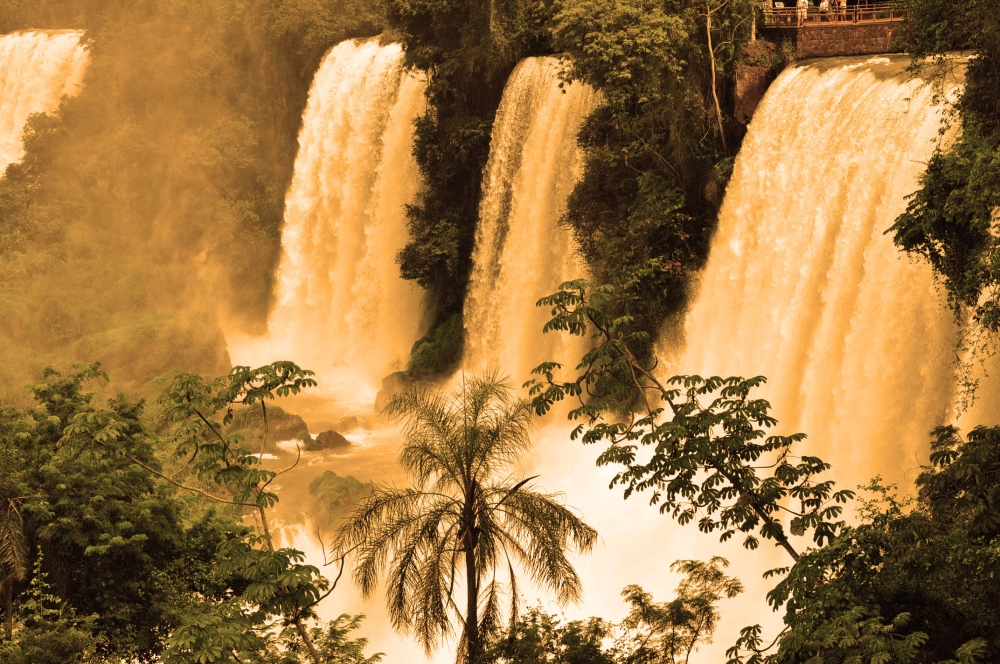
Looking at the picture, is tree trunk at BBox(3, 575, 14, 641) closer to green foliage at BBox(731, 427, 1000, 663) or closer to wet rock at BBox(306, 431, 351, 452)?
green foliage at BBox(731, 427, 1000, 663)

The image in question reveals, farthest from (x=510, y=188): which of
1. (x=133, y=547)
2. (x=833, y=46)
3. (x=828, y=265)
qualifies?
(x=133, y=547)

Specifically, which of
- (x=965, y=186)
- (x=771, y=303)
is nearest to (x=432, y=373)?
(x=771, y=303)

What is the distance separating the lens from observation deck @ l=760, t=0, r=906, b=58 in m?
20.1

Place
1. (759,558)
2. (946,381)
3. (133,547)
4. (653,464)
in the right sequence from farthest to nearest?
(759,558), (946,381), (133,547), (653,464)

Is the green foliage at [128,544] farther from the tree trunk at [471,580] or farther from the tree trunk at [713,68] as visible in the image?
the tree trunk at [713,68]

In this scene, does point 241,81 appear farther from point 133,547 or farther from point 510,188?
point 133,547

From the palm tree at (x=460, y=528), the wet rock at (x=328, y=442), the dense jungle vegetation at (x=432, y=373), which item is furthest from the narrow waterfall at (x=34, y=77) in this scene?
the palm tree at (x=460, y=528)

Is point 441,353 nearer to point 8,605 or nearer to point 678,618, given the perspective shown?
point 678,618

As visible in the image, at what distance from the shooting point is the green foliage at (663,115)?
21.0 m

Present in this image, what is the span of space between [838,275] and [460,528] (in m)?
8.29

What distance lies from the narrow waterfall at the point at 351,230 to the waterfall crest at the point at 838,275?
1276 centimetres

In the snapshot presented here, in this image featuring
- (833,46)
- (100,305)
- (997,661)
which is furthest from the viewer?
(100,305)

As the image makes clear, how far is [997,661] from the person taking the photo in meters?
8.42

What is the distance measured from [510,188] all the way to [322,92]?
1060 cm
